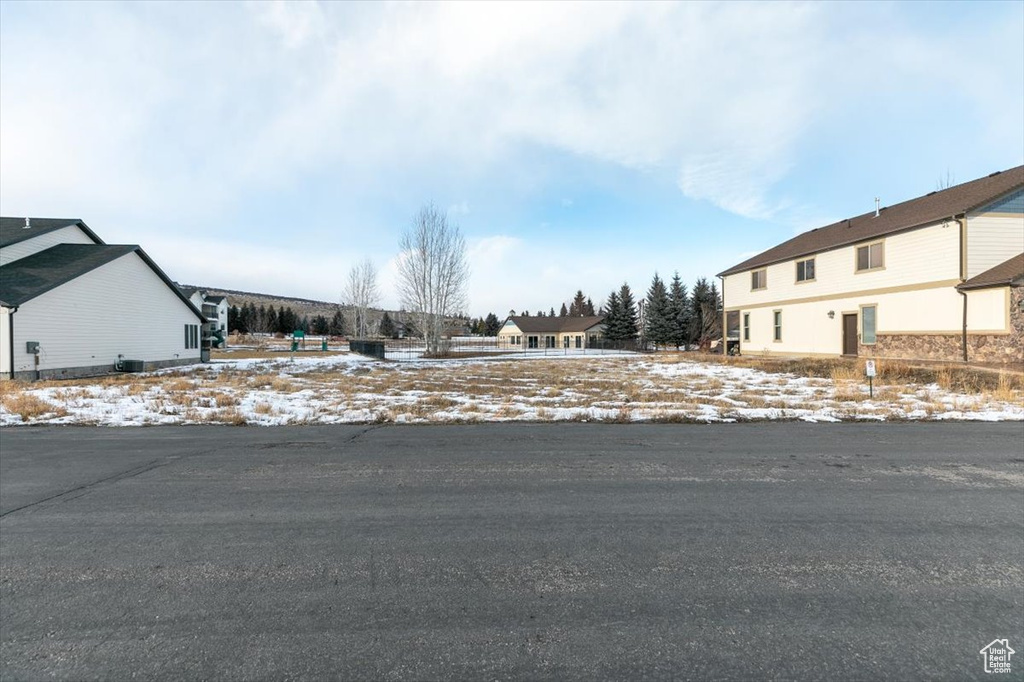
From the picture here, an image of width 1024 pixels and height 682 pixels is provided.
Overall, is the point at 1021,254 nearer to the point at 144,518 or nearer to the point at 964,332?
the point at 964,332

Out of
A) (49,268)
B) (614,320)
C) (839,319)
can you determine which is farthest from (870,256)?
(614,320)

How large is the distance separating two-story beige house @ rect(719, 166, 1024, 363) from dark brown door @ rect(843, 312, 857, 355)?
5cm

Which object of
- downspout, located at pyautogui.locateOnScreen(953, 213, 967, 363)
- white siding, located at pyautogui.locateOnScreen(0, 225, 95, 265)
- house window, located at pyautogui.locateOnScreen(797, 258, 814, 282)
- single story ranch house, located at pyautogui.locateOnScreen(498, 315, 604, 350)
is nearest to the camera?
downspout, located at pyautogui.locateOnScreen(953, 213, 967, 363)

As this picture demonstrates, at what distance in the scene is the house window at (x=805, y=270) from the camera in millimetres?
25078

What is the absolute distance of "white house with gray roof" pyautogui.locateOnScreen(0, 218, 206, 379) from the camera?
61.1 ft

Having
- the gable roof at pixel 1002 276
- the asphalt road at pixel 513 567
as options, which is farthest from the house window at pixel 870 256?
the asphalt road at pixel 513 567

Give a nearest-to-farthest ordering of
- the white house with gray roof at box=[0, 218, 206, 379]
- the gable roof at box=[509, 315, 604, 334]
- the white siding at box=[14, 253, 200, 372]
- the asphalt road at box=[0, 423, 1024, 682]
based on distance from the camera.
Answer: the asphalt road at box=[0, 423, 1024, 682]
the white house with gray roof at box=[0, 218, 206, 379]
the white siding at box=[14, 253, 200, 372]
the gable roof at box=[509, 315, 604, 334]

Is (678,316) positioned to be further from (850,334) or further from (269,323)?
(269,323)

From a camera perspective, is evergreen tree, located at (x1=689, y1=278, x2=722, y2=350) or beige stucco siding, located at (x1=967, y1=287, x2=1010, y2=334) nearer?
beige stucco siding, located at (x1=967, y1=287, x2=1010, y2=334)

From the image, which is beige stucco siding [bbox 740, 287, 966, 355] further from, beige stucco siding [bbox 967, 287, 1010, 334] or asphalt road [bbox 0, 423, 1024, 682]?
asphalt road [bbox 0, 423, 1024, 682]

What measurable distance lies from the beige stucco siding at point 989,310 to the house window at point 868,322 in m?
3.94

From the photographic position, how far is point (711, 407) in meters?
10.4

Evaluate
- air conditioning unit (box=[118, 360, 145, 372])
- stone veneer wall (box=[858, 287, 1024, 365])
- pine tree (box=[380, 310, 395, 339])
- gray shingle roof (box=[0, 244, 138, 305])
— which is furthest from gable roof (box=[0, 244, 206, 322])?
pine tree (box=[380, 310, 395, 339])

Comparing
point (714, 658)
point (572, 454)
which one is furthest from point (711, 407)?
point (714, 658)
